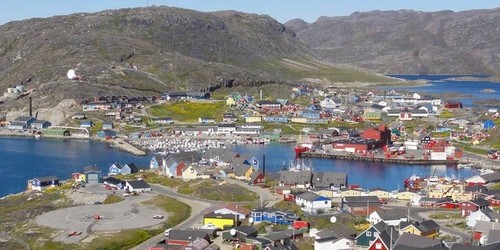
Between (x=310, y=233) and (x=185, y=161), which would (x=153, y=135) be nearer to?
(x=185, y=161)

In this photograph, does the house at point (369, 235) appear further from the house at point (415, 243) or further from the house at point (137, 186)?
the house at point (137, 186)

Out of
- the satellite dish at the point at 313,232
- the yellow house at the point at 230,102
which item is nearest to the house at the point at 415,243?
the satellite dish at the point at 313,232

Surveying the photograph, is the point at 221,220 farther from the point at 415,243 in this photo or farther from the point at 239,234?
the point at 415,243

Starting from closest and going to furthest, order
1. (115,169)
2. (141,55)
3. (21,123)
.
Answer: (115,169), (21,123), (141,55)

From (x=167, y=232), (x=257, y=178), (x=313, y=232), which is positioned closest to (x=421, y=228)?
(x=313, y=232)

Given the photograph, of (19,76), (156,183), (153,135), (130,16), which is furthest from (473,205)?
(130,16)

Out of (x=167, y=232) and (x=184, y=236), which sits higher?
(x=184, y=236)

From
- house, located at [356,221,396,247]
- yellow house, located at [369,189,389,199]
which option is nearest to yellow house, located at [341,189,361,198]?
yellow house, located at [369,189,389,199]
